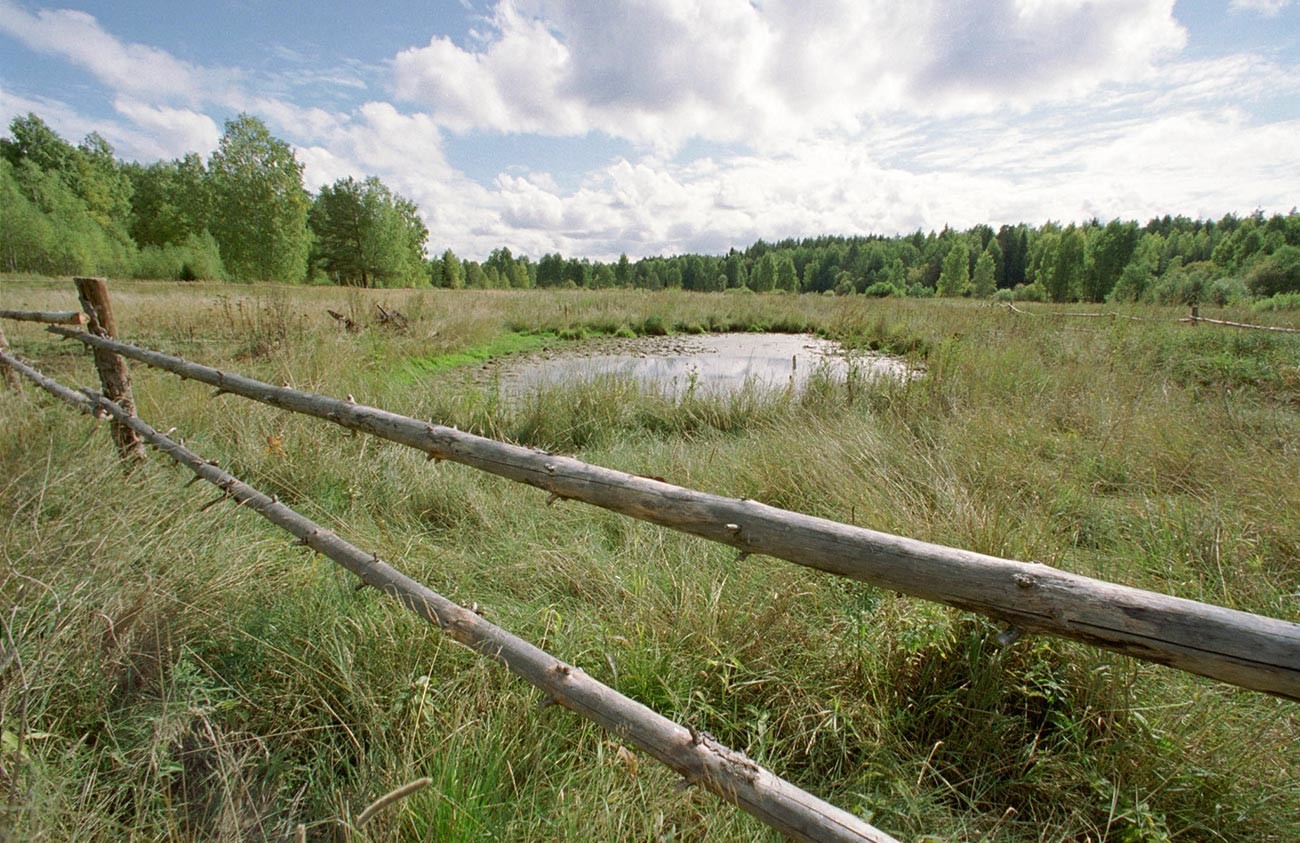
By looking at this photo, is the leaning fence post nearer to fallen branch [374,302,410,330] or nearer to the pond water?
the pond water

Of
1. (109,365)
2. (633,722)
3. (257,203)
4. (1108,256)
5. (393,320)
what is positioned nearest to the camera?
(633,722)

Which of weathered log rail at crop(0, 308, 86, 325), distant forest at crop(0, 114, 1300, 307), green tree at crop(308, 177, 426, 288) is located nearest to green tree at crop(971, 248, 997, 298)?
distant forest at crop(0, 114, 1300, 307)

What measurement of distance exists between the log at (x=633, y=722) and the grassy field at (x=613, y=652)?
22cm

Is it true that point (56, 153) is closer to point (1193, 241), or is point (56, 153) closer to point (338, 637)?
point (338, 637)

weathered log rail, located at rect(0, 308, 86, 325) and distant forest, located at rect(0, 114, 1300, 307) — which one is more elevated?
distant forest, located at rect(0, 114, 1300, 307)

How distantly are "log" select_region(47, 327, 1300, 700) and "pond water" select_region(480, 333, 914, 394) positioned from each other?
17.1 ft

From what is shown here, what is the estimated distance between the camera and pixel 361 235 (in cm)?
4075

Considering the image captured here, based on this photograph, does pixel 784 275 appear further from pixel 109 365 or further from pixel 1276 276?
pixel 109 365

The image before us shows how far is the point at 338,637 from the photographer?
2.00m

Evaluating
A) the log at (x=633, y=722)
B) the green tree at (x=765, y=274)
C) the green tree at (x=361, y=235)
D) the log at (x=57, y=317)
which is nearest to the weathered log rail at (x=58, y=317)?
the log at (x=57, y=317)

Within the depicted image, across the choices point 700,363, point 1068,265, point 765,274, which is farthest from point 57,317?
point 765,274

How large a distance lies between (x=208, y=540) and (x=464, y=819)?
2.17m

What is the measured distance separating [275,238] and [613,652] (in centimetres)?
3784

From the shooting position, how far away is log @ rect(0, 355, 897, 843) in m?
1.09
